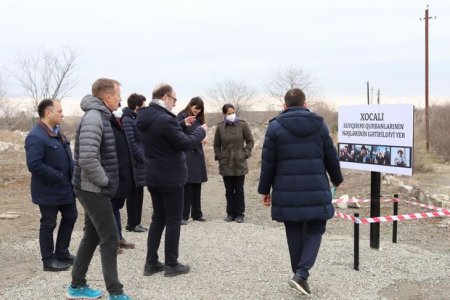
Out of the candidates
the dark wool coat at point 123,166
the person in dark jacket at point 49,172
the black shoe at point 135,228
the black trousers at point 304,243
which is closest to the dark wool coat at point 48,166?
the person in dark jacket at point 49,172

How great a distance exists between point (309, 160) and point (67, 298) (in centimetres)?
256

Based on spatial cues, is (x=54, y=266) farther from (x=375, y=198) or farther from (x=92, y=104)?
(x=375, y=198)

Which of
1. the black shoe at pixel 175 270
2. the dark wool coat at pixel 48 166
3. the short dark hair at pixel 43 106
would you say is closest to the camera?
the black shoe at pixel 175 270

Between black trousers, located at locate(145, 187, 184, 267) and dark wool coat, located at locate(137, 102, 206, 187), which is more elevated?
dark wool coat, located at locate(137, 102, 206, 187)

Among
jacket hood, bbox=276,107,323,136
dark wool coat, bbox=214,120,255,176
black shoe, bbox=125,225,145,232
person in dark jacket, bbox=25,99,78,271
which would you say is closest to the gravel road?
black shoe, bbox=125,225,145,232

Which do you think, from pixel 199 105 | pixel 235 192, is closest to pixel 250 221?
pixel 235 192

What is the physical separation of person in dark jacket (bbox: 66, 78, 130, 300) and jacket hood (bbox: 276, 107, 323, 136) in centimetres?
153

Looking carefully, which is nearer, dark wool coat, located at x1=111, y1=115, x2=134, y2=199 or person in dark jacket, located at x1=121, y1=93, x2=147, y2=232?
dark wool coat, located at x1=111, y1=115, x2=134, y2=199

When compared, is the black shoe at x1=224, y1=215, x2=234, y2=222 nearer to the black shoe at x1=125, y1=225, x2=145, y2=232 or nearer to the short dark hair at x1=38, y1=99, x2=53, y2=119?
the black shoe at x1=125, y1=225, x2=145, y2=232

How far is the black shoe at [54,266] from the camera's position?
5.57 meters

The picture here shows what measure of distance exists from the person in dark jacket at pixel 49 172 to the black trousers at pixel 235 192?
10.6ft

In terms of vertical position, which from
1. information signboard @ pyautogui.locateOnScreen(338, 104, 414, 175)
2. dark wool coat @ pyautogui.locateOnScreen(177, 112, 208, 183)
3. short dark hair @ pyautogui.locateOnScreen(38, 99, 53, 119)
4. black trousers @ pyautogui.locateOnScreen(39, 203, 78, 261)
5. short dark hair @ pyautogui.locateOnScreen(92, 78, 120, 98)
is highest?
short dark hair @ pyautogui.locateOnScreen(92, 78, 120, 98)

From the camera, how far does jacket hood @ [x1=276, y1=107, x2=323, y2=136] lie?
4582 millimetres

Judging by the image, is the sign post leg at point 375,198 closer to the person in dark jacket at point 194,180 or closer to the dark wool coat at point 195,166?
the person in dark jacket at point 194,180
